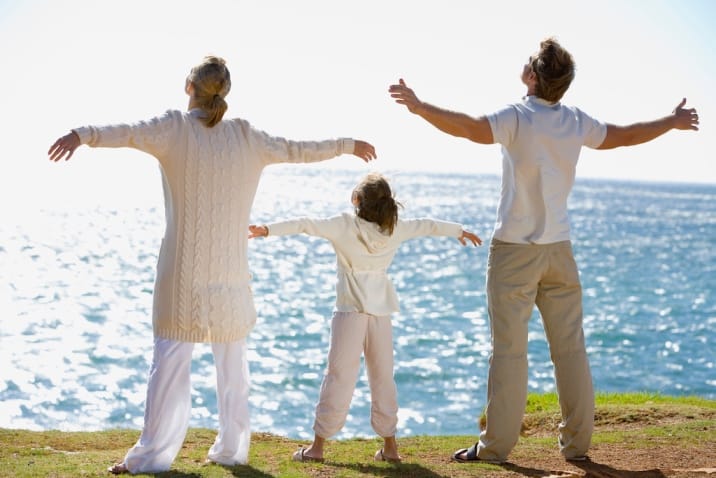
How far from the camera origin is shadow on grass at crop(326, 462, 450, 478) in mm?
6086

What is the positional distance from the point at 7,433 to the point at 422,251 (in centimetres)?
4904

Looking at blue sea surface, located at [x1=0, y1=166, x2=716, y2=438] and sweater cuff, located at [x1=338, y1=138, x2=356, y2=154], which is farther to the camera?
blue sea surface, located at [x1=0, y1=166, x2=716, y2=438]

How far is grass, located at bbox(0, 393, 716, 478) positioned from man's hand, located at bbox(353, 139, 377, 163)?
75.5 inches

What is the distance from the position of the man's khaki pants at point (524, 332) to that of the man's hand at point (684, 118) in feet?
3.71

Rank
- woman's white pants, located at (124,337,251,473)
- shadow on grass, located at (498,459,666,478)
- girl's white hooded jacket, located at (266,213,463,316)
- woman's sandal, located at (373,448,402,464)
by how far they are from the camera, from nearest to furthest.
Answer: woman's white pants, located at (124,337,251,473)
shadow on grass, located at (498,459,666,478)
girl's white hooded jacket, located at (266,213,463,316)
woman's sandal, located at (373,448,402,464)

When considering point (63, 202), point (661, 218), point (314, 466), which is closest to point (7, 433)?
point (314, 466)

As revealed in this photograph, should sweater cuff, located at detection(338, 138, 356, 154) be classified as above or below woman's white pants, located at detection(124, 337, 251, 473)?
above

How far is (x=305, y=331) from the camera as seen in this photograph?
29531mm

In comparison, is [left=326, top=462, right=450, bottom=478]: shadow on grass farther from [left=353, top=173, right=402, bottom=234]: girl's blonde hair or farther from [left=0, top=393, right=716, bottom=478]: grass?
[left=353, top=173, right=402, bottom=234]: girl's blonde hair

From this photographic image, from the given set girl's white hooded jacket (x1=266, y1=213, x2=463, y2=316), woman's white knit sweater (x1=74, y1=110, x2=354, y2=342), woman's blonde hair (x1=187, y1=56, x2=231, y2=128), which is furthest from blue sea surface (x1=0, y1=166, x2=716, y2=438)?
woman's blonde hair (x1=187, y1=56, x2=231, y2=128)

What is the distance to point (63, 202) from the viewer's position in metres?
92.8

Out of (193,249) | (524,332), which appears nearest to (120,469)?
(193,249)

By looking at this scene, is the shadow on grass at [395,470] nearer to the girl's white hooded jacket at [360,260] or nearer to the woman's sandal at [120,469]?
the girl's white hooded jacket at [360,260]

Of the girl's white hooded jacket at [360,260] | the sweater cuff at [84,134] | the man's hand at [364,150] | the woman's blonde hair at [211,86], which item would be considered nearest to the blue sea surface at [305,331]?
the girl's white hooded jacket at [360,260]
